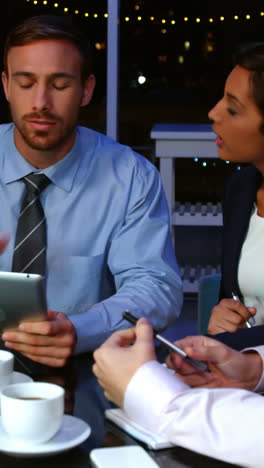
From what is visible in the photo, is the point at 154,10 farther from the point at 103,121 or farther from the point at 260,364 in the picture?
the point at 260,364

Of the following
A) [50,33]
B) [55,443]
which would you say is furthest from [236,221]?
[55,443]

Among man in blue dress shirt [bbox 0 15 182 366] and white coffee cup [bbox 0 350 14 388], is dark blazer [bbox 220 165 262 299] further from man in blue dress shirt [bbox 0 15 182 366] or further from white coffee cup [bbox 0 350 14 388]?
white coffee cup [bbox 0 350 14 388]

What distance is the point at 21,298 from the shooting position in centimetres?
152

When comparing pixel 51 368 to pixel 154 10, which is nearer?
pixel 51 368

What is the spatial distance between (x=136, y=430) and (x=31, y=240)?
95cm

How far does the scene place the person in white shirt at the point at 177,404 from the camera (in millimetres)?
1176

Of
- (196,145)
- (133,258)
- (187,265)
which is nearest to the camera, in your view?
(133,258)

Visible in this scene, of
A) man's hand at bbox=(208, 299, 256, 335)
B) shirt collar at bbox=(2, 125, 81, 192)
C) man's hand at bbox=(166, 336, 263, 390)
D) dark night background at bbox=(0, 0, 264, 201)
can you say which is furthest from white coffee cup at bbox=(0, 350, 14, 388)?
dark night background at bbox=(0, 0, 264, 201)

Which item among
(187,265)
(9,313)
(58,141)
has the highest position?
(58,141)

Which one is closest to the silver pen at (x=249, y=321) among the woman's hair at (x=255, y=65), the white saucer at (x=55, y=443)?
the woman's hair at (x=255, y=65)

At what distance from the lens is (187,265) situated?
496 cm

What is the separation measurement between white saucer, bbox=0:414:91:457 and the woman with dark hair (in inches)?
36.1

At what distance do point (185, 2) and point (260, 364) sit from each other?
414 cm

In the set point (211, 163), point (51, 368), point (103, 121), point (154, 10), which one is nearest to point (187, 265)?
point (211, 163)
